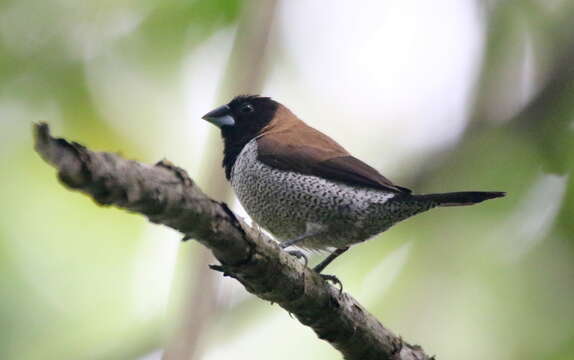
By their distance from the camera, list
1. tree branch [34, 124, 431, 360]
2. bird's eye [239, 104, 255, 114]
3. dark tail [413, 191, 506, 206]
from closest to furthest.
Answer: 1. tree branch [34, 124, 431, 360]
2. dark tail [413, 191, 506, 206]
3. bird's eye [239, 104, 255, 114]

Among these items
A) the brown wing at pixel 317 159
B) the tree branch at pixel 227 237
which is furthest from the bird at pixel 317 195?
the tree branch at pixel 227 237

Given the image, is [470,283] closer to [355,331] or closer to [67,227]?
[355,331]

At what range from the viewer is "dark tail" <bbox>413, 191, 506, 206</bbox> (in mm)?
3420

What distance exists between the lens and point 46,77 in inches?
165

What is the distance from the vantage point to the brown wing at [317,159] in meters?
3.86

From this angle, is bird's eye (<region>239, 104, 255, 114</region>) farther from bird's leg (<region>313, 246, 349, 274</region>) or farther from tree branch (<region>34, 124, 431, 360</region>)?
tree branch (<region>34, 124, 431, 360</region>)

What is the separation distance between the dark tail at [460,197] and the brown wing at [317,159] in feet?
0.47

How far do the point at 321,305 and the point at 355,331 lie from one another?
209mm

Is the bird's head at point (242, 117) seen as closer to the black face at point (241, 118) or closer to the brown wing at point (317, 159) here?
the black face at point (241, 118)

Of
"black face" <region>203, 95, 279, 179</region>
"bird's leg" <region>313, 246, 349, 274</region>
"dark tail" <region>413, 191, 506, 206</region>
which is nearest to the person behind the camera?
"dark tail" <region>413, 191, 506, 206</region>

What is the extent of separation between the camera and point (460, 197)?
11.5 ft

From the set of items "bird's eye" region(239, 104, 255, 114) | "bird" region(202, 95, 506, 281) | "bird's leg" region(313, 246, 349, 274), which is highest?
"bird's eye" region(239, 104, 255, 114)

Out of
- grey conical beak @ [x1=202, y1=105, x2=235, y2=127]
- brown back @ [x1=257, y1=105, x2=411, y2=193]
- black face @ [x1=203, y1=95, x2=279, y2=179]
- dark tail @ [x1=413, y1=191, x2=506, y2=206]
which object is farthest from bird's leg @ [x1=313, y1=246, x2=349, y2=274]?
grey conical beak @ [x1=202, y1=105, x2=235, y2=127]

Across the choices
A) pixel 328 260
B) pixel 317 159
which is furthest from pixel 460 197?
pixel 317 159
